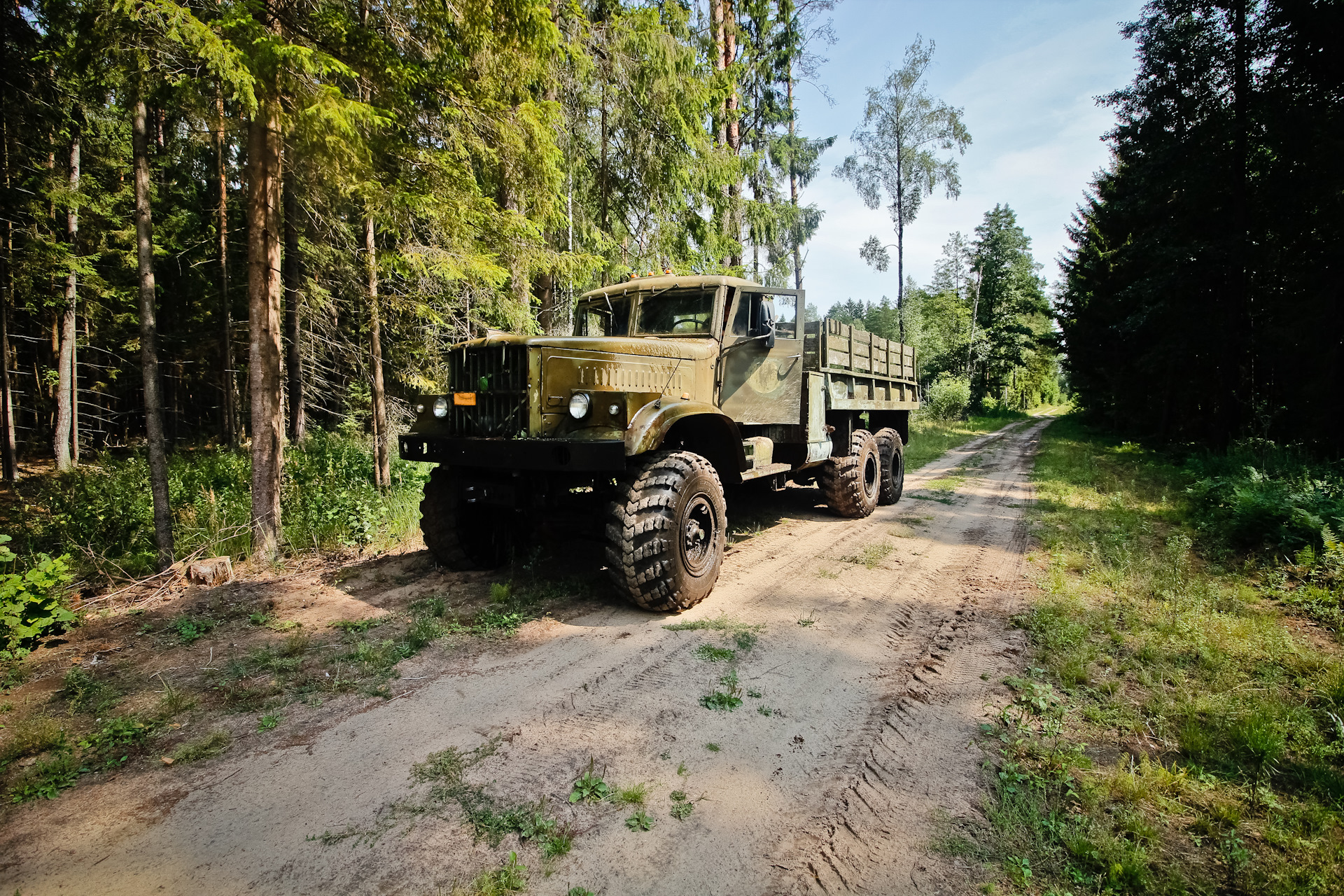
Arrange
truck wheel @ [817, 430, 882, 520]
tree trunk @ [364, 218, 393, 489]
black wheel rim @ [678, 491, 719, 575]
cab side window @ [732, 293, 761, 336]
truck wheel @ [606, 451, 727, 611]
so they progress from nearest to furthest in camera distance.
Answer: truck wheel @ [606, 451, 727, 611] < black wheel rim @ [678, 491, 719, 575] < cab side window @ [732, 293, 761, 336] < truck wheel @ [817, 430, 882, 520] < tree trunk @ [364, 218, 393, 489]

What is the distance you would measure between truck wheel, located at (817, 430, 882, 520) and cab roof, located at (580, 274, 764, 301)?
8.72 ft

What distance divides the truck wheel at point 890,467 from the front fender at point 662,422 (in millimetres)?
4096

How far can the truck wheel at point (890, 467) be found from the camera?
28.8 ft

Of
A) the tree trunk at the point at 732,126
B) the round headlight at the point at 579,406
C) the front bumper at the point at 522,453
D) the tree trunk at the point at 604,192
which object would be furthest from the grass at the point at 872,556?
the tree trunk at the point at 732,126

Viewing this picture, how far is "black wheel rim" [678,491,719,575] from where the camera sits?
4578mm

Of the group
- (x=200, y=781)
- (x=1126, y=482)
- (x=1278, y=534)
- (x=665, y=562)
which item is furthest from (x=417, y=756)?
(x=1126, y=482)

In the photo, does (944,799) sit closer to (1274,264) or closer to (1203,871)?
(1203,871)

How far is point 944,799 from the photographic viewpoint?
2.46 metres

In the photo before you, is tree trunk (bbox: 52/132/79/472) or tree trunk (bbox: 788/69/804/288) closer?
tree trunk (bbox: 52/132/79/472)

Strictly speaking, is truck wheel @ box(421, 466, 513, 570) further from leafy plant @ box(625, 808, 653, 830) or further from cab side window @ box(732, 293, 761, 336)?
leafy plant @ box(625, 808, 653, 830)

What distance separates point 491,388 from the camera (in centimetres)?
482

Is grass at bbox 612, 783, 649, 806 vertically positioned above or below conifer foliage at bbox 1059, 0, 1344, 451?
below

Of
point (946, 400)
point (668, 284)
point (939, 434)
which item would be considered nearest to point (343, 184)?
point (668, 284)

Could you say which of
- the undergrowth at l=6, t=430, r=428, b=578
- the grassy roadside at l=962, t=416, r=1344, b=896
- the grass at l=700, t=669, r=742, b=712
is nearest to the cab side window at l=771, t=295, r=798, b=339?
the grassy roadside at l=962, t=416, r=1344, b=896
